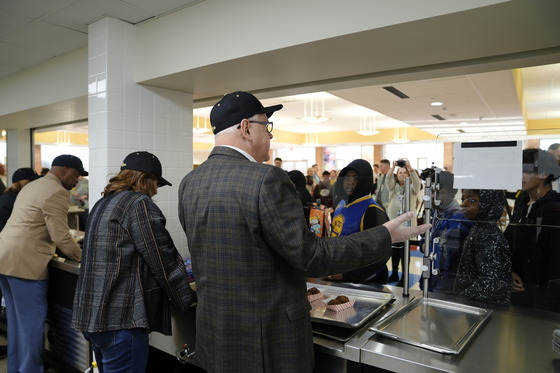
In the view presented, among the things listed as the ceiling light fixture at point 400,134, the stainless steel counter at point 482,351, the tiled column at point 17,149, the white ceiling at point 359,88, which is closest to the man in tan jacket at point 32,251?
the white ceiling at point 359,88

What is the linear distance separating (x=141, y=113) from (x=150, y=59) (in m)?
0.36

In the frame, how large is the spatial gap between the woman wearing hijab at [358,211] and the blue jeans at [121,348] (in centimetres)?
102

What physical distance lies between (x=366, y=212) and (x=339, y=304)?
2.41 feet

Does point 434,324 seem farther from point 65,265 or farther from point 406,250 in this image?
point 65,265

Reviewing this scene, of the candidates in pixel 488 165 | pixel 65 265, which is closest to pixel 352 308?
pixel 488 165

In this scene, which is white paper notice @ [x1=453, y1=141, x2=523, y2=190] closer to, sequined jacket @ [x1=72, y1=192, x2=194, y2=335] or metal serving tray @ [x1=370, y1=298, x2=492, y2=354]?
metal serving tray @ [x1=370, y1=298, x2=492, y2=354]

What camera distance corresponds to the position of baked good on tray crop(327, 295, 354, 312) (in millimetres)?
1524

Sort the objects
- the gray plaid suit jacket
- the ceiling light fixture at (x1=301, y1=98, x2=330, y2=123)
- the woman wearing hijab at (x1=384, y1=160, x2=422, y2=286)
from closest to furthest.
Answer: the gray plaid suit jacket < the woman wearing hijab at (x1=384, y1=160, x2=422, y2=286) < the ceiling light fixture at (x1=301, y1=98, x2=330, y2=123)

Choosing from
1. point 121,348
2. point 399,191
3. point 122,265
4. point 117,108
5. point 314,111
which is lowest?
point 121,348

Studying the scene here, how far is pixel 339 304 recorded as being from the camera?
154 cm

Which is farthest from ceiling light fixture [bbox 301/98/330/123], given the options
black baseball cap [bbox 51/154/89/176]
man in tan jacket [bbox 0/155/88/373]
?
man in tan jacket [bbox 0/155/88/373]

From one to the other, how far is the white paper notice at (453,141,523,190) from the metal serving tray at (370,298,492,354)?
1.67 feet

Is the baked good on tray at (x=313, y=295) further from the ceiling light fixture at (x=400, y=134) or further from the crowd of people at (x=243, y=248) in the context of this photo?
the ceiling light fixture at (x=400, y=134)

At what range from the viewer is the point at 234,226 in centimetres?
107
